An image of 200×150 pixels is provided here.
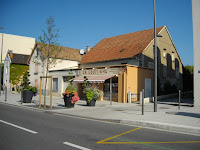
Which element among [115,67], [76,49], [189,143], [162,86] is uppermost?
[76,49]

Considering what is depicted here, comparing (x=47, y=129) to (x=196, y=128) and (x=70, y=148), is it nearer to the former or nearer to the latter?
(x=70, y=148)

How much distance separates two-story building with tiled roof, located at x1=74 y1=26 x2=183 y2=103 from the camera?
19.1 meters

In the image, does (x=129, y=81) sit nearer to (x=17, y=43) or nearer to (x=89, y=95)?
(x=89, y=95)

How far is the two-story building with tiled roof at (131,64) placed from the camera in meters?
19.1

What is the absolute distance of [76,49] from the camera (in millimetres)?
37562

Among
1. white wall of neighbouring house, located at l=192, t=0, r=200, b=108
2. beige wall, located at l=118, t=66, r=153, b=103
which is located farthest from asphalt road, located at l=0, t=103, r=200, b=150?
beige wall, located at l=118, t=66, r=153, b=103

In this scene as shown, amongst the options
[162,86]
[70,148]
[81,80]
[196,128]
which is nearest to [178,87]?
[162,86]

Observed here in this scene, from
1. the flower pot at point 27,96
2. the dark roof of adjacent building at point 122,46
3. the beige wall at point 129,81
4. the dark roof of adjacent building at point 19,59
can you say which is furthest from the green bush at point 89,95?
the dark roof of adjacent building at point 19,59

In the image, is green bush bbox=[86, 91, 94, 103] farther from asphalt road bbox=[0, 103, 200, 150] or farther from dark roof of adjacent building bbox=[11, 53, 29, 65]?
dark roof of adjacent building bbox=[11, 53, 29, 65]

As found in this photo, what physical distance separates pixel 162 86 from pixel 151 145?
66.0 feet

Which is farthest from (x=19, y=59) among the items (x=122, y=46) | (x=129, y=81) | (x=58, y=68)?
(x=129, y=81)

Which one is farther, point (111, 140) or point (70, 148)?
point (111, 140)

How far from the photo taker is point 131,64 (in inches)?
868

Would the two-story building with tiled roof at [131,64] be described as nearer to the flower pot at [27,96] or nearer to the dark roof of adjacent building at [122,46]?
the dark roof of adjacent building at [122,46]
